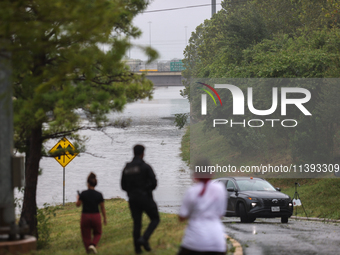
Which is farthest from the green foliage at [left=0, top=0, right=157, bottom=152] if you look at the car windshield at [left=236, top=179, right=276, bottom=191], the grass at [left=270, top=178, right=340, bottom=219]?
the grass at [left=270, top=178, right=340, bottom=219]

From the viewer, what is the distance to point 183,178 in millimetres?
37375

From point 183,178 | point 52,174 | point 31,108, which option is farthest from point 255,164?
point 31,108

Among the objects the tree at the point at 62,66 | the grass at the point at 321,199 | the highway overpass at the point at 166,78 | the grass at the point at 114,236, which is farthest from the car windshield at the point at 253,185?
the highway overpass at the point at 166,78

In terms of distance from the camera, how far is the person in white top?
5.49 metres

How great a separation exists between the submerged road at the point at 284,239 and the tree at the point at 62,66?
14.1ft

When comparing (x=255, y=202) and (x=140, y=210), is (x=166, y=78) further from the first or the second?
(x=140, y=210)

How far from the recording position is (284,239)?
39.8 feet

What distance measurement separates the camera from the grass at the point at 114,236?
28.6 feet

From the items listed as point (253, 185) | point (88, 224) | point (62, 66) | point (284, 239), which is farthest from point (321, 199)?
point (62, 66)

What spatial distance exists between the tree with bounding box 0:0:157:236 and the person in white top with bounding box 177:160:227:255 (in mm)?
3645

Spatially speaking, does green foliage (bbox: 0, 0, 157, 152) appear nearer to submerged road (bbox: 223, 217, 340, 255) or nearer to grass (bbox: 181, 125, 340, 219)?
submerged road (bbox: 223, 217, 340, 255)

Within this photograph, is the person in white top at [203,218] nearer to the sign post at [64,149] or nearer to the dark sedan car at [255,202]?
the sign post at [64,149]

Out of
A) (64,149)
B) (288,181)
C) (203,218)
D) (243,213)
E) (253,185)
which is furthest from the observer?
(288,181)

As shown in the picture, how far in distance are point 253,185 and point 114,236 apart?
22.5 feet
